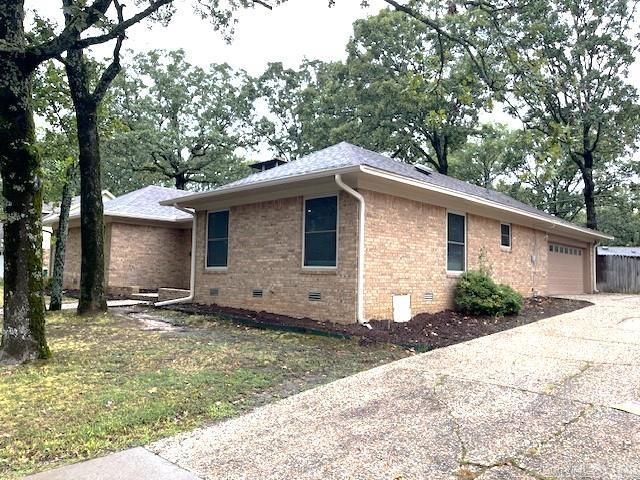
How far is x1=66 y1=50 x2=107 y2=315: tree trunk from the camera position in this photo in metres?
10.4

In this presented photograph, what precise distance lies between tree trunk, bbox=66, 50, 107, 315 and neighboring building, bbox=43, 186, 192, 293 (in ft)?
17.4

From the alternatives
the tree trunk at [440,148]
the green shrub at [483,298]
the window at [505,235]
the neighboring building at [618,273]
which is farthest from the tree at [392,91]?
the green shrub at [483,298]

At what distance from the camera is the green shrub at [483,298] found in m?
10.6

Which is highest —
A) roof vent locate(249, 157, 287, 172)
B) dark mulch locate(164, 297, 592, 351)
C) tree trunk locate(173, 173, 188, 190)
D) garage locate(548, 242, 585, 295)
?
tree trunk locate(173, 173, 188, 190)

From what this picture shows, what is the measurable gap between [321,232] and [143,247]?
931 centimetres

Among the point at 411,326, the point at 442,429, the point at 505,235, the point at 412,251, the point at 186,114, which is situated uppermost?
the point at 186,114

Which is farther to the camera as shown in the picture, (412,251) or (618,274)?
(618,274)

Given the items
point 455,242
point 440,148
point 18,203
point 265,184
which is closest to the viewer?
point 18,203

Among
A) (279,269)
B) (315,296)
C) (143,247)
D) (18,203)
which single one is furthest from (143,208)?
(18,203)

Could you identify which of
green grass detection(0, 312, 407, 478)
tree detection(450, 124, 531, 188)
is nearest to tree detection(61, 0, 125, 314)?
green grass detection(0, 312, 407, 478)

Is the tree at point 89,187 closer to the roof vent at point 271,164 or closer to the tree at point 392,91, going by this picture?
the roof vent at point 271,164

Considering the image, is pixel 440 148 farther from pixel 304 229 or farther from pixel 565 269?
pixel 304 229

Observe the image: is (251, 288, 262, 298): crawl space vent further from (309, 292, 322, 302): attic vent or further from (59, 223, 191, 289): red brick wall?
(59, 223, 191, 289): red brick wall

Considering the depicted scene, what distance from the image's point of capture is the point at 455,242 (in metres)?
11.4
